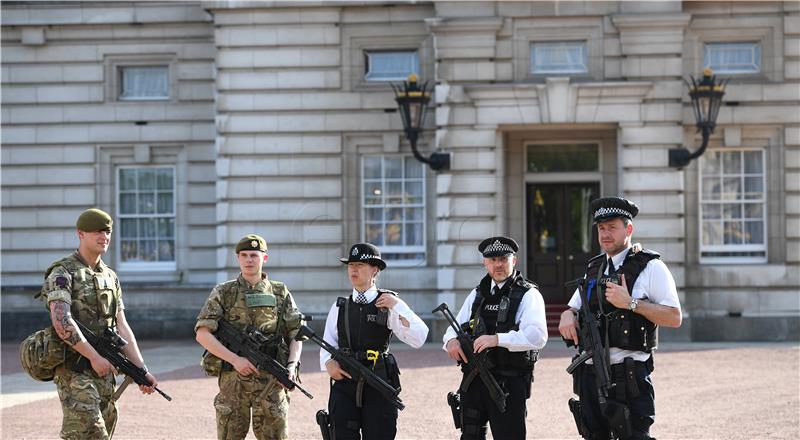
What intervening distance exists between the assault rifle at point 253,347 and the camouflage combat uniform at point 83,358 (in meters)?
0.82

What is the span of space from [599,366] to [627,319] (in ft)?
1.19

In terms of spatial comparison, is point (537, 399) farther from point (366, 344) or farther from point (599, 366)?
point (599, 366)

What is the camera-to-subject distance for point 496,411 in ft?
28.6

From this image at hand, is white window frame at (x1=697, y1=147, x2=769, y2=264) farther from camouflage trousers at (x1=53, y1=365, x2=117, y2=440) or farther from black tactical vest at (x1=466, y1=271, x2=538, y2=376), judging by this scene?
camouflage trousers at (x1=53, y1=365, x2=117, y2=440)

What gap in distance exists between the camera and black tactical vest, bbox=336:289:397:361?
8766mm

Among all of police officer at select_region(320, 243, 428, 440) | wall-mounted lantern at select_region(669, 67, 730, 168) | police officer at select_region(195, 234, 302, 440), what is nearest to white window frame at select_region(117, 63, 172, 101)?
wall-mounted lantern at select_region(669, 67, 730, 168)

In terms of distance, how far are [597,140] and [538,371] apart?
18.9ft

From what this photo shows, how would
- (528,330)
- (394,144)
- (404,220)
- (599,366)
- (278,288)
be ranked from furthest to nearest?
(404,220), (394,144), (278,288), (528,330), (599,366)

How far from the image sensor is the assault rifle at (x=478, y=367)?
859 centimetres

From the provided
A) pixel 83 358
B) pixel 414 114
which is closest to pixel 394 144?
pixel 414 114

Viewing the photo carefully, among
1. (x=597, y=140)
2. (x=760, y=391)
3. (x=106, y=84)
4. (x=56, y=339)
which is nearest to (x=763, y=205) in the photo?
(x=597, y=140)

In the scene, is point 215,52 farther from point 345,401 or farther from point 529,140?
point 345,401

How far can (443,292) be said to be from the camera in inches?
789

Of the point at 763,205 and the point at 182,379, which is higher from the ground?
the point at 763,205
